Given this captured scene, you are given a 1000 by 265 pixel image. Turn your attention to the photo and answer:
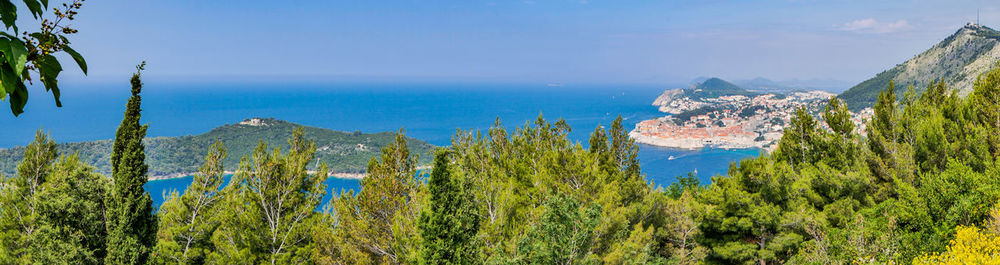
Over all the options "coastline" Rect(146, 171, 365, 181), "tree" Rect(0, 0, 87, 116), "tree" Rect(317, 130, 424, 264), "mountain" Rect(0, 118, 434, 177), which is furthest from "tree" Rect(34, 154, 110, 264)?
"coastline" Rect(146, 171, 365, 181)

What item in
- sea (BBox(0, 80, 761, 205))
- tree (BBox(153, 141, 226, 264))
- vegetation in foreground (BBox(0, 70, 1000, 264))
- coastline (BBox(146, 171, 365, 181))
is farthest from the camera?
sea (BBox(0, 80, 761, 205))

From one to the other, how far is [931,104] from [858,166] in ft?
16.9

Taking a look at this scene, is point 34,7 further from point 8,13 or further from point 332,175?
point 332,175

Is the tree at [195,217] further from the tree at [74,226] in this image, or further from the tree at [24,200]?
the tree at [24,200]

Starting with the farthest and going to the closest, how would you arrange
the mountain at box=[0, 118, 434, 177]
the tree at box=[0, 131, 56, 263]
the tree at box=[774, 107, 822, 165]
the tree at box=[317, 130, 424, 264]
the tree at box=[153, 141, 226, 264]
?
the mountain at box=[0, 118, 434, 177] → the tree at box=[774, 107, 822, 165] → the tree at box=[0, 131, 56, 263] → the tree at box=[153, 141, 226, 264] → the tree at box=[317, 130, 424, 264]

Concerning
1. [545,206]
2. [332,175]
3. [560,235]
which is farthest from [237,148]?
[560,235]

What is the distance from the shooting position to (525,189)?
1254 centimetres

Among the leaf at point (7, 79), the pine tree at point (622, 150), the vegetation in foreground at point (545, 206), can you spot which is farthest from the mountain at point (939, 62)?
the leaf at point (7, 79)

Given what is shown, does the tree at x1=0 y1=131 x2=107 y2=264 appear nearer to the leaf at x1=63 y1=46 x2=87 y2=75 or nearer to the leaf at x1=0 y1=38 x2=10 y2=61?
the leaf at x1=63 y1=46 x2=87 y2=75

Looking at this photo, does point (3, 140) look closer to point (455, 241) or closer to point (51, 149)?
point (51, 149)

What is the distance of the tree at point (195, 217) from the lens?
1127cm

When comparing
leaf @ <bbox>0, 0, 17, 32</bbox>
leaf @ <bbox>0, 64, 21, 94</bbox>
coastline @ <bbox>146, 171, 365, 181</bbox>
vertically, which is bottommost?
coastline @ <bbox>146, 171, 365, 181</bbox>

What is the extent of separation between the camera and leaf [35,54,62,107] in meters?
1.46

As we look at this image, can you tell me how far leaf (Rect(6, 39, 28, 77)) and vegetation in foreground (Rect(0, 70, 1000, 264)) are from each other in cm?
616
